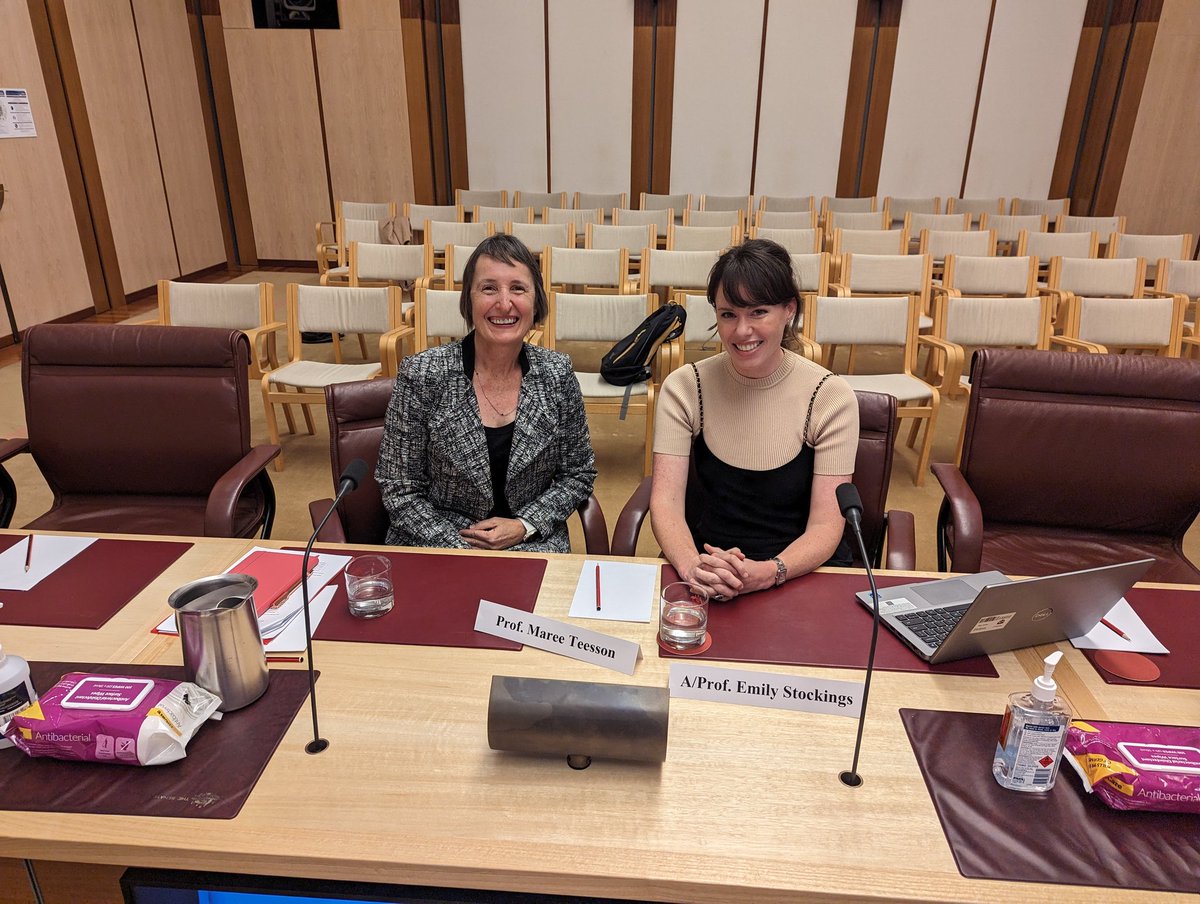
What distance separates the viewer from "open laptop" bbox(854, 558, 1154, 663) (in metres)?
1.11

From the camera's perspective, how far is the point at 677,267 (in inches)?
189

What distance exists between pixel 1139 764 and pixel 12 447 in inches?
106

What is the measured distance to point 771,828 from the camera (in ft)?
2.99

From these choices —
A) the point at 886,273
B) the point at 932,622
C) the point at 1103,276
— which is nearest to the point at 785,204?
the point at 886,273

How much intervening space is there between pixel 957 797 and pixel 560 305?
3.19 meters

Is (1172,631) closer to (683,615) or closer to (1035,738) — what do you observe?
(1035,738)

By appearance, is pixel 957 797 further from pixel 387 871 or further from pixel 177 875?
pixel 177 875

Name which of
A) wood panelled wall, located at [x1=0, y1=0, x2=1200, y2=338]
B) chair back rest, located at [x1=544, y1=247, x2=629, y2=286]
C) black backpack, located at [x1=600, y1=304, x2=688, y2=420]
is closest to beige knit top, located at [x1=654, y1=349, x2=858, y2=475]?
black backpack, located at [x1=600, y1=304, x2=688, y2=420]

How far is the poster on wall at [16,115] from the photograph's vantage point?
5.27 m

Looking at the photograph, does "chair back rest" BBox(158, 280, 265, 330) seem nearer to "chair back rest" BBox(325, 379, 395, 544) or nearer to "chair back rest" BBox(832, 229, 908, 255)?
"chair back rest" BBox(325, 379, 395, 544)

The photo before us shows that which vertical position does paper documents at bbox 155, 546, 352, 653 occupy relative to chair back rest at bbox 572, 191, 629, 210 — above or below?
below

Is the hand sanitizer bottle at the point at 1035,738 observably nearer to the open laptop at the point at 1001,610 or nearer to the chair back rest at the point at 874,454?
the open laptop at the point at 1001,610

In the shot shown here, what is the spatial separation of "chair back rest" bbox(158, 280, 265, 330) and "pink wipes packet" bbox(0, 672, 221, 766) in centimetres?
314

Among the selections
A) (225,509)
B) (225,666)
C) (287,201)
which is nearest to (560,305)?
(225,509)
